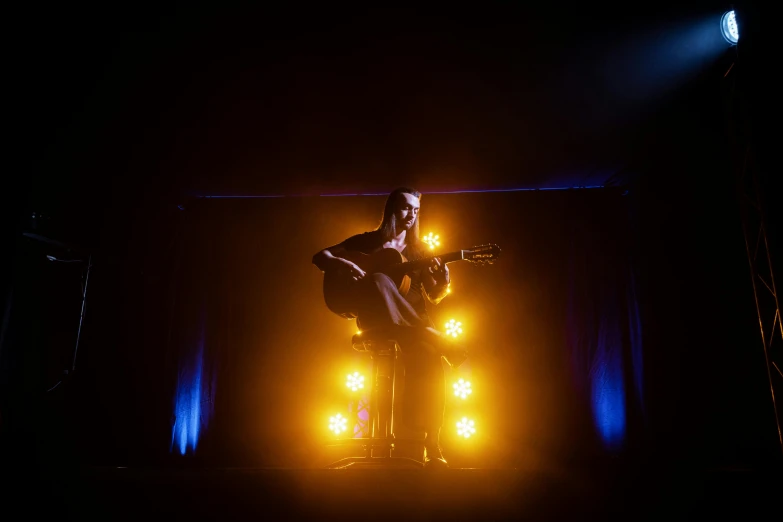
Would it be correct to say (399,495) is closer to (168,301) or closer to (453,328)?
(453,328)

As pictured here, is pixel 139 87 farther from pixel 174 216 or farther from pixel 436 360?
pixel 436 360

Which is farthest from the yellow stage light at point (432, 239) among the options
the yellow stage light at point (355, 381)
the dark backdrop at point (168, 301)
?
the yellow stage light at point (355, 381)

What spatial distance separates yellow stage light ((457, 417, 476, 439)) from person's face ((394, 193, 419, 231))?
2.19 metres

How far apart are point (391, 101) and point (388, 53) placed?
1.89 ft

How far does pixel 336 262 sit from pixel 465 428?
226 cm

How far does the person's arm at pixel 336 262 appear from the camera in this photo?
3.21 m

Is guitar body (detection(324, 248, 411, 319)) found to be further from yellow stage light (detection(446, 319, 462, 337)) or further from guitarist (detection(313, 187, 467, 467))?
yellow stage light (detection(446, 319, 462, 337))

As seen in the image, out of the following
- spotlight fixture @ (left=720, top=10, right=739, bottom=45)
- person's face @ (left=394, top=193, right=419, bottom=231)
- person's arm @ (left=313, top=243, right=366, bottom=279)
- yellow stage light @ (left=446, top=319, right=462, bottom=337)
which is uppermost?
spotlight fixture @ (left=720, top=10, right=739, bottom=45)

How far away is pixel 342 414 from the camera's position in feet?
16.2

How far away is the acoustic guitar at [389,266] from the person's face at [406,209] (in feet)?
0.72

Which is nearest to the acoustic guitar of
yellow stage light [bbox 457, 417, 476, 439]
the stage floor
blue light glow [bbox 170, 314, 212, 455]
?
the stage floor

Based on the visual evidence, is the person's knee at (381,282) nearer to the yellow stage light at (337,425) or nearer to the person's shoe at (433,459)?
the person's shoe at (433,459)

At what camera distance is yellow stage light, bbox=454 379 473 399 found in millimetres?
4809

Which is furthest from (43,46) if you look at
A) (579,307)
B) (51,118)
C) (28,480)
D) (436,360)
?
(579,307)
